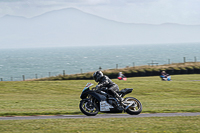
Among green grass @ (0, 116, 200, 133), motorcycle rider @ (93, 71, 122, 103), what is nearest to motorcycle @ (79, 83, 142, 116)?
motorcycle rider @ (93, 71, 122, 103)

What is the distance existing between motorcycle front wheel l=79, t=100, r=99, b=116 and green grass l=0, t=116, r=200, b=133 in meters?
0.55

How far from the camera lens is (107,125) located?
35.6 feet

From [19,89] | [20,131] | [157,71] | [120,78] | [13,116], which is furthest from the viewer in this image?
[157,71]

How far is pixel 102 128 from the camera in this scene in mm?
10344

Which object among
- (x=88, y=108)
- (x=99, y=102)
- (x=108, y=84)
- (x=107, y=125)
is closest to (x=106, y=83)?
(x=108, y=84)

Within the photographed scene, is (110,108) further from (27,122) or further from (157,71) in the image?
(157,71)

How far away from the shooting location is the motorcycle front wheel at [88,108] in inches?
494

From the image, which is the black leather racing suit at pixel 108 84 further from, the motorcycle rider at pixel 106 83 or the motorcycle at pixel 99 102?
the motorcycle at pixel 99 102

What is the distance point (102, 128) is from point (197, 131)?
11.0 ft

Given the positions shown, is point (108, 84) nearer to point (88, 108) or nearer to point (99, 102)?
point (99, 102)

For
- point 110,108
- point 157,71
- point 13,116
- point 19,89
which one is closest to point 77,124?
point 110,108

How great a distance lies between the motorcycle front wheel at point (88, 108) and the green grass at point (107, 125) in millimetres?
547

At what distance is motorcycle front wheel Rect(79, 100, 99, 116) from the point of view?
1254 cm

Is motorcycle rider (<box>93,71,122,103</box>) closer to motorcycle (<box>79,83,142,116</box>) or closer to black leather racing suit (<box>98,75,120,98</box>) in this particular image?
black leather racing suit (<box>98,75,120,98</box>)
